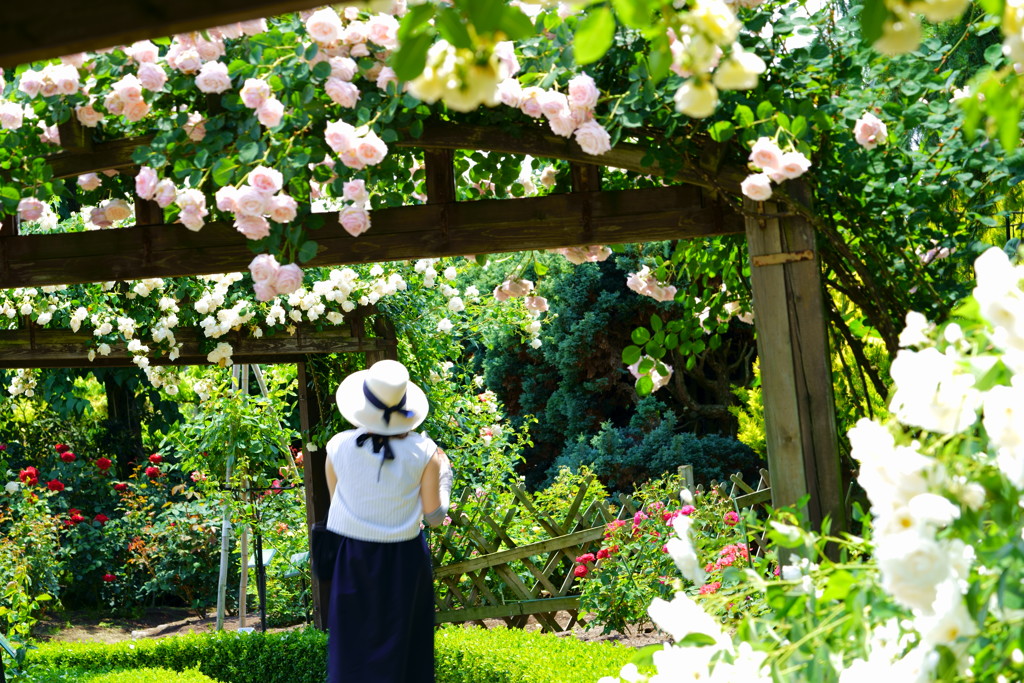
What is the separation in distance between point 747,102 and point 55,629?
24.7 ft

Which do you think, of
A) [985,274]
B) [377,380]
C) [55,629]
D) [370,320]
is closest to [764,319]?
[377,380]

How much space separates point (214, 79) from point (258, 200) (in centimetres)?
36

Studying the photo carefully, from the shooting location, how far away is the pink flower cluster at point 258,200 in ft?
8.57

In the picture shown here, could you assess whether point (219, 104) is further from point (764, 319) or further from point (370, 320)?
point (370, 320)

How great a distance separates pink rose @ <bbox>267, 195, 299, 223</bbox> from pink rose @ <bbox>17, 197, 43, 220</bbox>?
921 millimetres

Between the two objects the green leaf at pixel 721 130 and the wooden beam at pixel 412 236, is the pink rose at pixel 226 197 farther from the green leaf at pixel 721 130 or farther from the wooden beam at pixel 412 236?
the green leaf at pixel 721 130

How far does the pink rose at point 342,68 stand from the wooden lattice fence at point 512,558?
3.75 meters

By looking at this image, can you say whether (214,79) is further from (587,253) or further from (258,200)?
(587,253)

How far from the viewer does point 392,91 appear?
2.67 meters

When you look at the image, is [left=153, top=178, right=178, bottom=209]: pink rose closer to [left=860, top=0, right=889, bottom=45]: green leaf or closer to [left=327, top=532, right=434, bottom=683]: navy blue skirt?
[left=327, top=532, right=434, bottom=683]: navy blue skirt

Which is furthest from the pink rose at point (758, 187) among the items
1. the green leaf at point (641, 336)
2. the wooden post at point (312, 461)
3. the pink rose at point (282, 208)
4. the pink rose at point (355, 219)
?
the wooden post at point (312, 461)

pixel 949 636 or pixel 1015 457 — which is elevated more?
pixel 1015 457

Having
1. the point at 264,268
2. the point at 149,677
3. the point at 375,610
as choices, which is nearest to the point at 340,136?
the point at 264,268

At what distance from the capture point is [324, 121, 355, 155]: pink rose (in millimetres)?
2625
